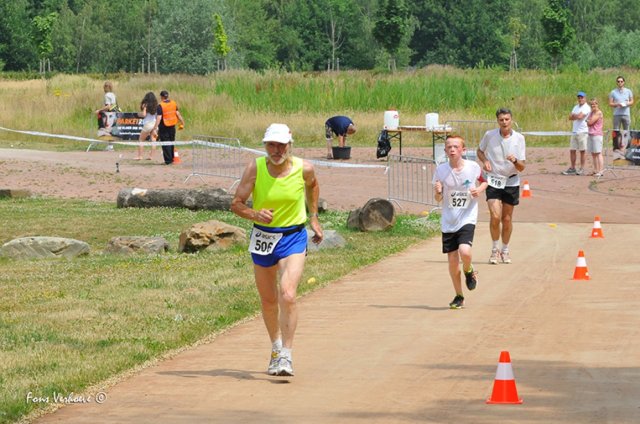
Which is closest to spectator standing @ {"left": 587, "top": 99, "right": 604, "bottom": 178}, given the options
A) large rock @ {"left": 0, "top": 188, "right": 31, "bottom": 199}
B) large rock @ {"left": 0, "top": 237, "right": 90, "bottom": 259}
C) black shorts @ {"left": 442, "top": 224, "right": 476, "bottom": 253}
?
large rock @ {"left": 0, "top": 188, "right": 31, "bottom": 199}

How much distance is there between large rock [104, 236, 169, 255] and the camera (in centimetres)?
1944

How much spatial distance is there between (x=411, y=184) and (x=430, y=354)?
52.9ft

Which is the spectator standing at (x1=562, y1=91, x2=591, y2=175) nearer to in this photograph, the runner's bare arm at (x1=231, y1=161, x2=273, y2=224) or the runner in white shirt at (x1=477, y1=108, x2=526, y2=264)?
the runner in white shirt at (x1=477, y1=108, x2=526, y2=264)

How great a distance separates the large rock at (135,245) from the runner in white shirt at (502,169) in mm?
5019

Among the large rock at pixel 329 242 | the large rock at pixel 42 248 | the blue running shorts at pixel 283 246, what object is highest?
the blue running shorts at pixel 283 246

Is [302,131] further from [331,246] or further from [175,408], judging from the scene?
[175,408]

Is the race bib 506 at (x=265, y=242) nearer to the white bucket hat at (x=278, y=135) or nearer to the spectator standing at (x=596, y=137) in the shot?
the white bucket hat at (x=278, y=135)

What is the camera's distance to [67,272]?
17.3 metres

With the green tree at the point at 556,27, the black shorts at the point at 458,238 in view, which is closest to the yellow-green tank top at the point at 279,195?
the black shorts at the point at 458,238

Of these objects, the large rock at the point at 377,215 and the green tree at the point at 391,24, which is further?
the green tree at the point at 391,24

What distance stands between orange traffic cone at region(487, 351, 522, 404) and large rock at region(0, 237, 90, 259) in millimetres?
11462

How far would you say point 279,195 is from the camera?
10203mm

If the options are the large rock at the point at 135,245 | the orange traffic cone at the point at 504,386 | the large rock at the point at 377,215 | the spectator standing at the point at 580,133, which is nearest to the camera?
the orange traffic cone at the point at 504,386

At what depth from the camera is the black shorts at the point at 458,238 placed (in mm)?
14000
